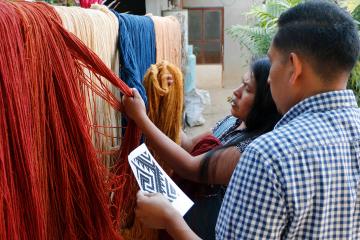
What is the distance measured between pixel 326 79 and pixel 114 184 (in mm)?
813

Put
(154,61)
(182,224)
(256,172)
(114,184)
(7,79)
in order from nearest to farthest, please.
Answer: (256,172)
(7,79)
(182,224)
(114,184)
(154,61)

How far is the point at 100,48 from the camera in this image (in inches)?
57.1

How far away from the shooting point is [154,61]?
6.66 feet

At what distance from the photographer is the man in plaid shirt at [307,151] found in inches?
30.2

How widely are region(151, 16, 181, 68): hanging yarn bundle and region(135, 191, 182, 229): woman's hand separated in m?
1.11

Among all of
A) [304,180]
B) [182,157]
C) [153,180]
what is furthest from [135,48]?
[304,180]

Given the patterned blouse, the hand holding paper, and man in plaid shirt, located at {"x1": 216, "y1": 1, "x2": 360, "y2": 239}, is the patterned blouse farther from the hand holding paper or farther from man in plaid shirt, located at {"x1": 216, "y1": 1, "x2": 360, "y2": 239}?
man in plaid shirt, located at {"x1": 216, "y1": 1, "x2": 360, "y2": 239}

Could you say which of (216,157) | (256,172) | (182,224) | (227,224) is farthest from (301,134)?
(216,157)

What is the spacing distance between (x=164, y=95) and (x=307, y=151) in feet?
2.73

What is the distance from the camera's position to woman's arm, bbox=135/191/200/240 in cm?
105

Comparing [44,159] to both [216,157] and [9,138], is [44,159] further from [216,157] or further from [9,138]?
[216,157]

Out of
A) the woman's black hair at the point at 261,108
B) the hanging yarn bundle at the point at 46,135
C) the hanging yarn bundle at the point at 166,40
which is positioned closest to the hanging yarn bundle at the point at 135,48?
the hanging yarn bundle at the point at 166,40

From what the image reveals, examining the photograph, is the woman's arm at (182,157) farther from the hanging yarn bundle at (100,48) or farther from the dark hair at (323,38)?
the dark hair at (323,38)

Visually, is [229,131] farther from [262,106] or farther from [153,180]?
[153,180]
